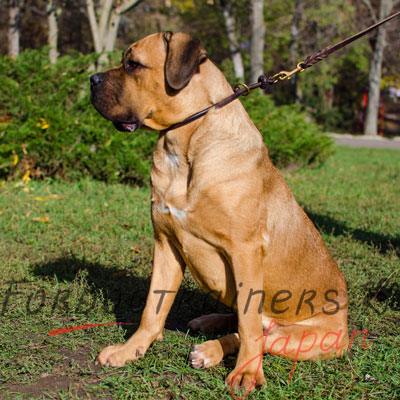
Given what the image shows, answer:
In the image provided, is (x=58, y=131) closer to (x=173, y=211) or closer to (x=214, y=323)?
(x=214, y=323)

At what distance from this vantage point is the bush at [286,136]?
396 inches

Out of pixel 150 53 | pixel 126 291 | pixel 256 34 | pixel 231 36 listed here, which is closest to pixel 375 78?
pixel 231 36

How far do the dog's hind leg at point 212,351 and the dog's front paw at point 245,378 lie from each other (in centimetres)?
21

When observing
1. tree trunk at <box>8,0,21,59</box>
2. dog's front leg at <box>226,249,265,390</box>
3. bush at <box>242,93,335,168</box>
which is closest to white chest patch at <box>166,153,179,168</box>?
dog's front leg at <box>226,249,265,390</box>

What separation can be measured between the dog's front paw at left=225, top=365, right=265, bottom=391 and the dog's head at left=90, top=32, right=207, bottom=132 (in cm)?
148

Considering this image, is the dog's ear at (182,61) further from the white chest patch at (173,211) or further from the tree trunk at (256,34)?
the tree trunk at (256,34)

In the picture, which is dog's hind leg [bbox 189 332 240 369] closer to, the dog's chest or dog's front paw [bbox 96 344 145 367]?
dog's front paw [bbox 96 344 145 367]

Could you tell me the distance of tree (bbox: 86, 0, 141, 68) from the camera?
10.0 metres

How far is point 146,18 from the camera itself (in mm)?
26812

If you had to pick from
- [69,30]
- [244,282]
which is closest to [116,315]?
[244,282]

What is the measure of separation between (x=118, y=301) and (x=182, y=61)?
207 cm

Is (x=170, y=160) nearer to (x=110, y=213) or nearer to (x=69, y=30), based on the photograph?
(x=110, y=213)

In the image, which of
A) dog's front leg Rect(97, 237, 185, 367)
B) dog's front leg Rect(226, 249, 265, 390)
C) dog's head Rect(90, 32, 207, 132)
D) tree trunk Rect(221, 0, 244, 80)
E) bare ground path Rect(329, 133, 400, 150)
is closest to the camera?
dog's front leg Rect(226, 249, 265, 390)

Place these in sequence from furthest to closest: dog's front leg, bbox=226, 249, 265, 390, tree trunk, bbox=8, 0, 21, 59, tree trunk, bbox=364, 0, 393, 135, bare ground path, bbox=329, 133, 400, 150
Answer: tree trunk, bbox=364, 0, 393, 135, bare ground path, bbox=329, 133, 400, 150, tree trunk, bbox=8, 0, 21, 59, dog's front leg, bbox=226, 249, 265, 390
